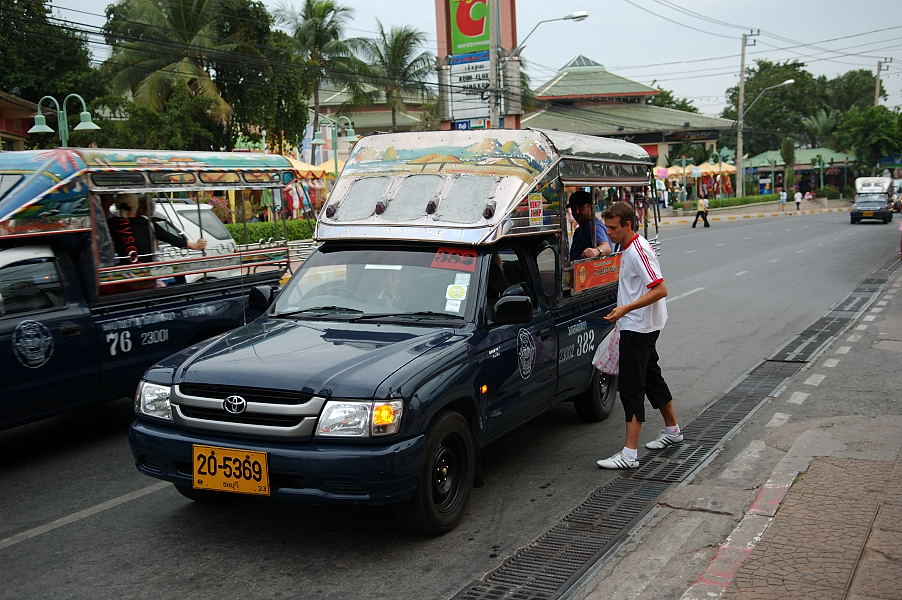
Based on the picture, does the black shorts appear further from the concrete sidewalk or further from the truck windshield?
the truck windshield

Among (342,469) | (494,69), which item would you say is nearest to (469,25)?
(494,69)

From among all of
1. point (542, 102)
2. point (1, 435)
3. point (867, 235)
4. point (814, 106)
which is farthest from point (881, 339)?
point (814, 106)

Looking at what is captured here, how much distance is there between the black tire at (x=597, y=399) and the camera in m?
7.59

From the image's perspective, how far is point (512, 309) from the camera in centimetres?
555

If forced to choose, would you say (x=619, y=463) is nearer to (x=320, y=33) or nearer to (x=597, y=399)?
(x=597, y=399)

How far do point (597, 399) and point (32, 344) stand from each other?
447 cm

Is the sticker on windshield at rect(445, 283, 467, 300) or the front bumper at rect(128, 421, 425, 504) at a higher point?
the sticker on windshield at rect(445, 283, 467, 300)

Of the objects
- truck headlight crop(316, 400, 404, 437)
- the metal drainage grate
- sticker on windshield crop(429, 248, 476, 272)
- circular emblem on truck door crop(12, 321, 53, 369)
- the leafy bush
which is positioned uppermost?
the leafy bush

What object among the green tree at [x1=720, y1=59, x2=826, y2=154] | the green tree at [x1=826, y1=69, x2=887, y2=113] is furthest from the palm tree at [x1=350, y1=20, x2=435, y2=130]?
the green tree at [x1=826, y1=69, x2=887, y2=113]

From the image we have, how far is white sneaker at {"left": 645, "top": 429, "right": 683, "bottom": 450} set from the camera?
6812 millimetres

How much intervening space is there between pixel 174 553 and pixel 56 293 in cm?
289

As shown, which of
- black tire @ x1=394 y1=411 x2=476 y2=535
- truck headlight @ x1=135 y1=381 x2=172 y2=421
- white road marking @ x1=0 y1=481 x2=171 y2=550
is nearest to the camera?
black tire @ x1=394 y1=411 x2=476 y2=535

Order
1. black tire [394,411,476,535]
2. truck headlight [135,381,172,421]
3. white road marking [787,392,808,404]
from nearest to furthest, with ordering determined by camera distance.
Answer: black tire [394,411,476,535]
truck headlight [135,381,172,421]
white road marking [787,392,808,404]

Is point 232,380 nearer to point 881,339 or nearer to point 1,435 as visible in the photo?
point 1,435
